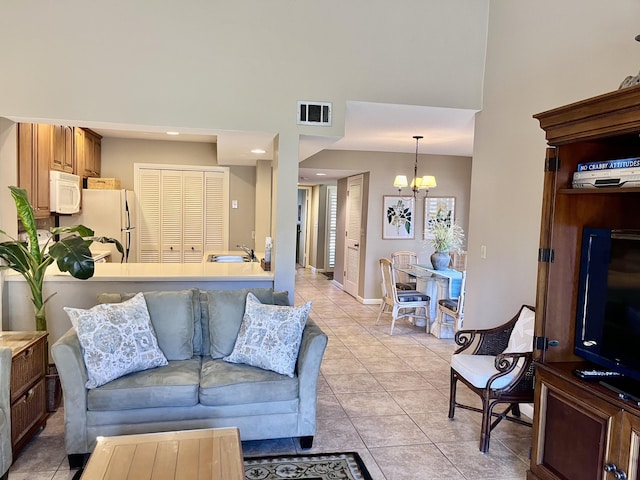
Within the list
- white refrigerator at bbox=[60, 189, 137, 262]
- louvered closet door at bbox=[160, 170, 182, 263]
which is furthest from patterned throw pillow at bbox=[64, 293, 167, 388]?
louvered closet door at bbox=[160, 170, 182, 263]

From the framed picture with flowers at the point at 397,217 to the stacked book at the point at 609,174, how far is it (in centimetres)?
487

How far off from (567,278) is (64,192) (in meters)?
4.95

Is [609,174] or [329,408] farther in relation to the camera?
[329,408]

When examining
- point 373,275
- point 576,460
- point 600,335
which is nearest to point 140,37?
point 600,335

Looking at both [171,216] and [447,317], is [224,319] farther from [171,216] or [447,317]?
[171,216]

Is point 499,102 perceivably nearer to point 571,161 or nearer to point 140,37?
point 571,161

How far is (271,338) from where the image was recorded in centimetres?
285

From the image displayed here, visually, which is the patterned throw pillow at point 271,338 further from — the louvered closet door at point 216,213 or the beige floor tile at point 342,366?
the louvered closet door at point 216,213

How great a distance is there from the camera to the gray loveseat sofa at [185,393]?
250 centimetres

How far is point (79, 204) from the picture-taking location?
223 inches

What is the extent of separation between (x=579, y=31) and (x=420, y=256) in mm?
4752

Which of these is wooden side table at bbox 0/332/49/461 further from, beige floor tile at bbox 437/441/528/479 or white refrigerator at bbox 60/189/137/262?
white refrigerator at bbox 60/189/137/262

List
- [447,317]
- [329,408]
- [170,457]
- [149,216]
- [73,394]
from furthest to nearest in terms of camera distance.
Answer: [149,216], [447,317], [329,408], [73,394], [170,457]

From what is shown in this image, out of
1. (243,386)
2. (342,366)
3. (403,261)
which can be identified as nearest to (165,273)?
(243,386)
